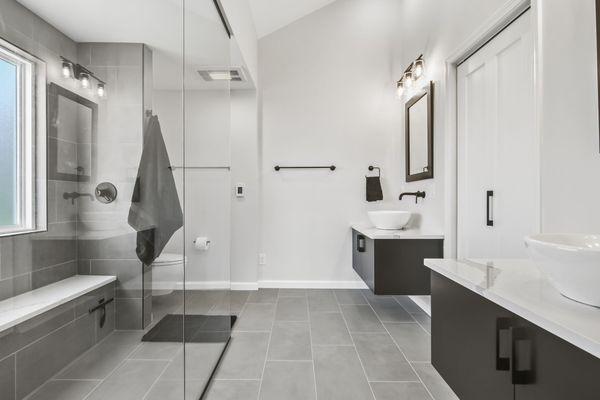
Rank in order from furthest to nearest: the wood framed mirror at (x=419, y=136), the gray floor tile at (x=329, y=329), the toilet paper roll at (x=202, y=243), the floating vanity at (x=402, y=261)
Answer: the wood framed mirror at (x=419, y=136)
the floating vanity at (x=402, y=261)
the gray floor tile at (x=329, y=329)
the toilet paper roll at (x=202, y=243)

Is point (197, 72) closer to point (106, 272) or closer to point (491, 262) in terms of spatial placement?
point (106, 272)

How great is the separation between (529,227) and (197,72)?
1.93m

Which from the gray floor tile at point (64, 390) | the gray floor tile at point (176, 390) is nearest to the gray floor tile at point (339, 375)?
the gray floor tile at point (176, 390)

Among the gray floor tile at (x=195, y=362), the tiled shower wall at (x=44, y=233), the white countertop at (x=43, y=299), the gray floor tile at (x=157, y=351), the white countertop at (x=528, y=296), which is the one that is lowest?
the gray floor tile at (x=195, y=362)

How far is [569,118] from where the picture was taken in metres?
1.19

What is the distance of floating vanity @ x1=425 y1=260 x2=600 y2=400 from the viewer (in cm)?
60

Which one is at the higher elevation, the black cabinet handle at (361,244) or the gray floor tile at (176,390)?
the black cabinet handle at (361,244)

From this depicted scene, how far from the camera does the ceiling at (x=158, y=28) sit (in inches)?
25.5

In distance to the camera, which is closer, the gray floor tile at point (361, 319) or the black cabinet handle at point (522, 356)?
the black cabinet handle at point (522, 356)

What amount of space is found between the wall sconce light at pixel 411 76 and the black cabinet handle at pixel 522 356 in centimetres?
242

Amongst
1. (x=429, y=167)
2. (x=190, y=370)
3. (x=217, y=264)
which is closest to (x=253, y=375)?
(x=190, y=370)

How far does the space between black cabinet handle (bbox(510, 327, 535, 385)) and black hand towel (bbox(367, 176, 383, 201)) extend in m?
2.42

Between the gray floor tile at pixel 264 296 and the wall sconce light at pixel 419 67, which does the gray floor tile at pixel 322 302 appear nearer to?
the gray floor tile at pixel 264 296

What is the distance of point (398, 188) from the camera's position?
320 cm
